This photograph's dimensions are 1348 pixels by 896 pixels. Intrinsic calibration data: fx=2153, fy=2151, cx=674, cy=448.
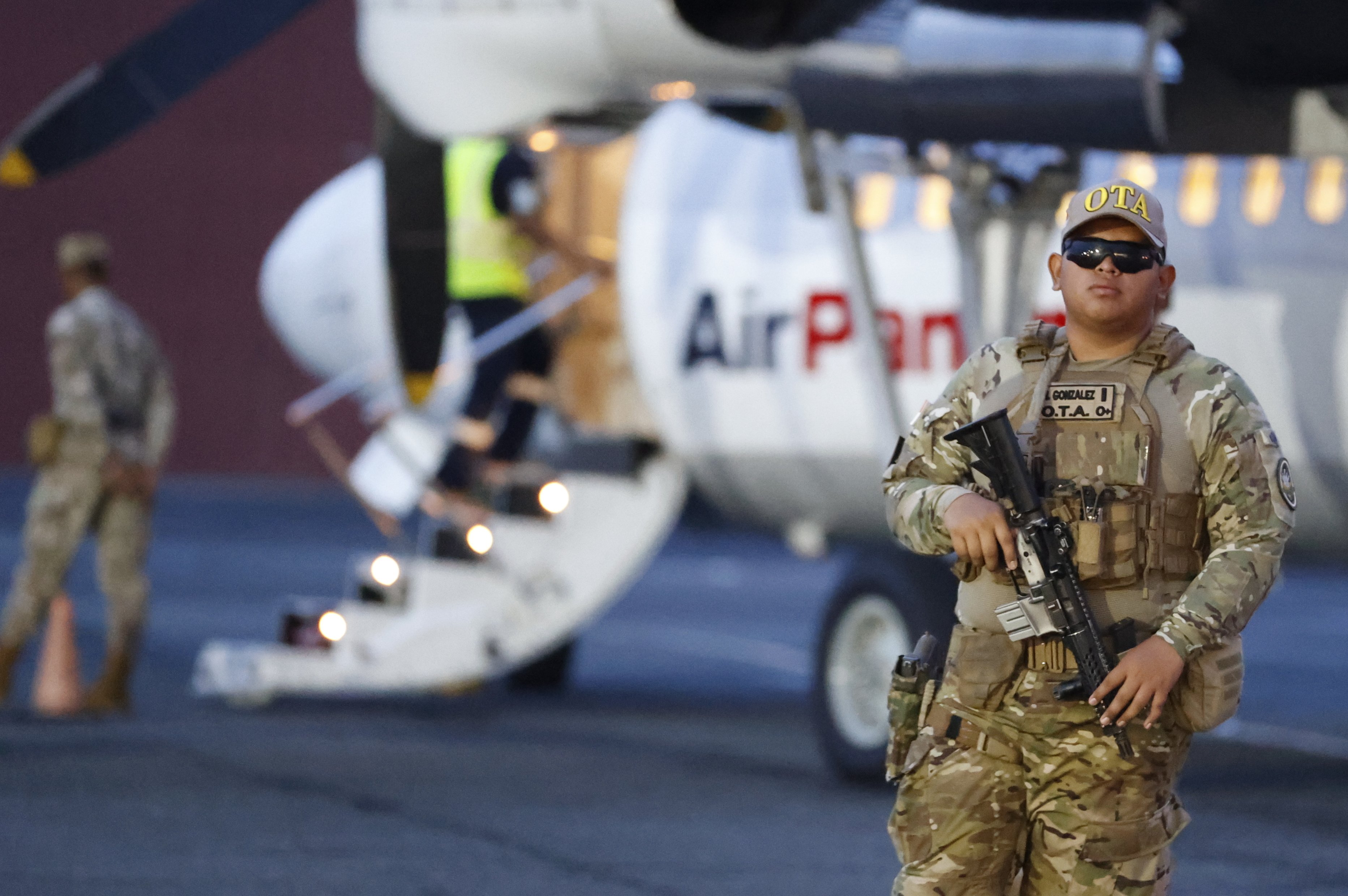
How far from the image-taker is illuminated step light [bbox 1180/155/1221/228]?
29.4ft

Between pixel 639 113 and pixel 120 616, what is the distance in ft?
12.6

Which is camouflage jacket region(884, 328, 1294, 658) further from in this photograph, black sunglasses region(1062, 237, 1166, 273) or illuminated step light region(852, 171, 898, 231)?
illuminated step light region(852, 171, 898, 231)

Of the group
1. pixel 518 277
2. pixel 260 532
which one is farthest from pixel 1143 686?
pixel 260 532

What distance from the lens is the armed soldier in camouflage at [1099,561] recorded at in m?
4.23

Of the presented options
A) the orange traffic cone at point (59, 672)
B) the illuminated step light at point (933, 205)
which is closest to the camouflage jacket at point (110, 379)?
the orange traffic cone at point (59, 672)

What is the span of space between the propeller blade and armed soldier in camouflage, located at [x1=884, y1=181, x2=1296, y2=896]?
21.4 ft

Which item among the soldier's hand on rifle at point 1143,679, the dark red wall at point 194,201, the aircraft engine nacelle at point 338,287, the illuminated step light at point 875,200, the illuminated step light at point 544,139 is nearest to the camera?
the soldier's hand on rifle at point 1143,679

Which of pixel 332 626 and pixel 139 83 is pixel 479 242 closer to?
pixel 332 626

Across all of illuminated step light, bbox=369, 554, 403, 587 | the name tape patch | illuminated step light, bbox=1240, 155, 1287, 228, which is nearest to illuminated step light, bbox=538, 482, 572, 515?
illuminated step light, bbox=369, 554, 403, 587

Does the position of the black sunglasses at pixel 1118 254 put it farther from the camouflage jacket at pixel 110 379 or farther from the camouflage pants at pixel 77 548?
the camouflage pants at pixel 77 548

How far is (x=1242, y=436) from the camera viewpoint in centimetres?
425

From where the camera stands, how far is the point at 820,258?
10.6 meters

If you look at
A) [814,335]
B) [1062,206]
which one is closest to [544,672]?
[814,335]

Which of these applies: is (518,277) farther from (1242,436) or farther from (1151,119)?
(1242,436)
